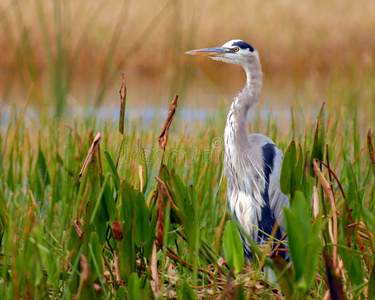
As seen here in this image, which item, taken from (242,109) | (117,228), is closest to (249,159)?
(242,109)

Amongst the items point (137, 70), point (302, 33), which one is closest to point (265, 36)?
point (302, 33)

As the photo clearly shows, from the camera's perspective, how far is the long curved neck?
2141mm

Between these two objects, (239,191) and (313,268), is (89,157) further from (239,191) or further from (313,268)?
(239,191)

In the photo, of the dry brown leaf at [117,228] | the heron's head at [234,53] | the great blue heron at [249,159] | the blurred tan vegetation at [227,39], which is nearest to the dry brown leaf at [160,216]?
the dry brown leaf at [117,228]

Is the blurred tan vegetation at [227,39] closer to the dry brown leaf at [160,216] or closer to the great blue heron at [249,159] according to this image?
the great blue heron at [249,159]

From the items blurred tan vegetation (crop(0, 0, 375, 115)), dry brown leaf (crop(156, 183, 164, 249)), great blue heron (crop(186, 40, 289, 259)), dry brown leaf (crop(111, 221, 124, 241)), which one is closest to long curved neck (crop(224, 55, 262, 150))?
great blue heron (crop(186, 40, 289, 259))

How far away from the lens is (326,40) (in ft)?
41.4

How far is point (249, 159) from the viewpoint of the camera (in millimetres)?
2195

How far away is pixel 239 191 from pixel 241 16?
41.4 feet

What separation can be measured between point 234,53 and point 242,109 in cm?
26

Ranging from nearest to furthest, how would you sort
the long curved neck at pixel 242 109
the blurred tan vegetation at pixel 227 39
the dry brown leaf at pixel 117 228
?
the dry brown leaf at pixel 117 228 < the long curved neck at pixel 242 109 < the blurred tan vegetation at pixel 227 39

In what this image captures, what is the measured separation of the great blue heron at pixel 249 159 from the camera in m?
2.16

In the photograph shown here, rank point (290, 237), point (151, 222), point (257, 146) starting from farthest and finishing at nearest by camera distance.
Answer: point (257, 146) → point (151, 222) → point (290, 237)

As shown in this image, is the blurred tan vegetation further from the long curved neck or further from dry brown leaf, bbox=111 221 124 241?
dry brown leaf, bbox=111 221 124 241
